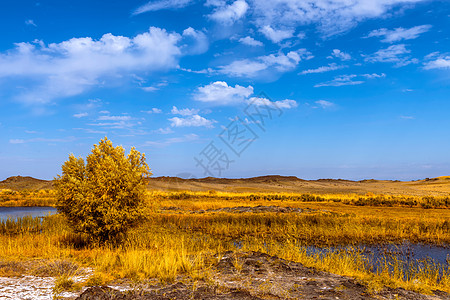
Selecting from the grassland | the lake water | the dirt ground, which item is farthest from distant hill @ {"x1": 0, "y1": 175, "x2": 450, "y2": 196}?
the dirt ground

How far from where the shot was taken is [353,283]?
8.55 meters

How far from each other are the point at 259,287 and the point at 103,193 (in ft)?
22.8

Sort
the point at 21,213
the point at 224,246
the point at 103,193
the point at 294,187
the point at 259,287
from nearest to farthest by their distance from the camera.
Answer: the point at 259,287, the point at 103,193, the point at 224,246, the point at 21,213, the point at 294,187

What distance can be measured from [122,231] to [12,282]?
476 cm

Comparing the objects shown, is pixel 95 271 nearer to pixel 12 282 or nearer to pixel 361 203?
pixel 12 282

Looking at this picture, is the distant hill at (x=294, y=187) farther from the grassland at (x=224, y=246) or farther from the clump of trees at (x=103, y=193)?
the clump of trees at (x=103, y=193)

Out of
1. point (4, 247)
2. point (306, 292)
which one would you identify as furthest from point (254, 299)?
point (4, 247)

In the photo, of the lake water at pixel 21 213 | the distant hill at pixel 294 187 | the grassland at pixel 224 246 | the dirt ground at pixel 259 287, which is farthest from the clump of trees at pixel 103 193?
the distant hill at pixel 294 187

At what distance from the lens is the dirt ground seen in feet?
23.9

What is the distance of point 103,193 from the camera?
1216 cm

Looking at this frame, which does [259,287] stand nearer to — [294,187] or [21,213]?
[21,213]

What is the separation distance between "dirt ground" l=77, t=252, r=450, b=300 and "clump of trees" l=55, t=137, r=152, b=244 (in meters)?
4.43

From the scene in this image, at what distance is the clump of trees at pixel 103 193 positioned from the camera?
12016mm

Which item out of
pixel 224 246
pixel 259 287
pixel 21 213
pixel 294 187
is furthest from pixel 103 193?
pixel 294 187
